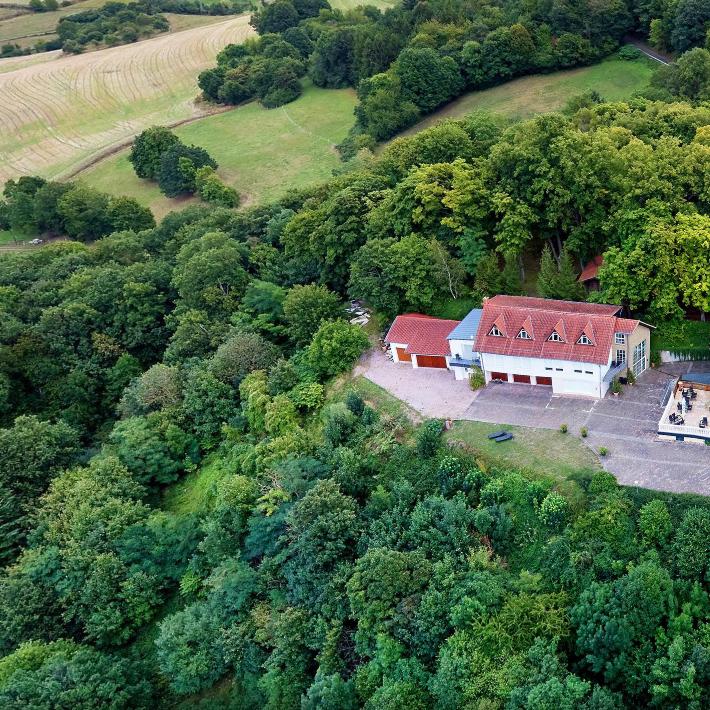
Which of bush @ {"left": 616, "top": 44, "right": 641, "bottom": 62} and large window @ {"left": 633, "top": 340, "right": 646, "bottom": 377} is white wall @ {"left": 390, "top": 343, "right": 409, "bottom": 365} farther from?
bush @ {"left": 616, "top": 44, "right": 641, "bottom": 62}

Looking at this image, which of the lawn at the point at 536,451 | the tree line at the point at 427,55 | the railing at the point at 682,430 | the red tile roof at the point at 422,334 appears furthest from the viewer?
the tree line at the point at 427,55

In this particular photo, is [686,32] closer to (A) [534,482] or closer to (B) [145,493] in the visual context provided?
(A) [534,482]

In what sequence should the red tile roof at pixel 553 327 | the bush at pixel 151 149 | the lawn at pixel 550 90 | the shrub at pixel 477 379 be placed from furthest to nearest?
1. the bush at pixel 151 149
2. the lawn at pixel 550 90
3. the shrub at pixel 477 379
4. the red tile roof at pixel 553 327

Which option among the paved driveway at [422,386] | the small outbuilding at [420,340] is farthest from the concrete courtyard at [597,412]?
the small outbuilding at [420,340]

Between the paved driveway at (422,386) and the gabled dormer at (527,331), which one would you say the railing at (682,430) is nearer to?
the gabled dormer at (527,331)

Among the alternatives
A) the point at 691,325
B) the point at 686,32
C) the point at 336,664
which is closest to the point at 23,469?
the point at 336,664

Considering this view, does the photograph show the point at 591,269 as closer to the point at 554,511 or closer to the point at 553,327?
the point at 553,327
